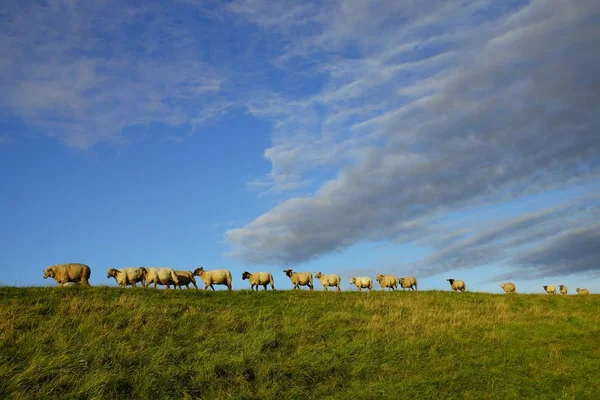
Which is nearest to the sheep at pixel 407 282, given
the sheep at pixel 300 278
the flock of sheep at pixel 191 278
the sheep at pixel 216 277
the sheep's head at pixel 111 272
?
the flock of sheep at pixel 191 278

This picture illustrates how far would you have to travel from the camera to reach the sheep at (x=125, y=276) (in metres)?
31.1

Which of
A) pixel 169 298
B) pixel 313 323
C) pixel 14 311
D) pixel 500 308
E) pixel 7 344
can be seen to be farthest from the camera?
pixel 500 308

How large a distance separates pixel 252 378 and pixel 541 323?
17.7 meters

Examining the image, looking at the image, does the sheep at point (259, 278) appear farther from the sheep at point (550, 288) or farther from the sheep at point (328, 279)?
the sheep at point (550, 288)

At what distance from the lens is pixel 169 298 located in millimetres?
23688

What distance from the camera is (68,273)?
2933 cm

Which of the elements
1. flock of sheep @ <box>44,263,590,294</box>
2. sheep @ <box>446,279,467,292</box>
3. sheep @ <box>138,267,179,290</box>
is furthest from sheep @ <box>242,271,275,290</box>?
sheep @ <box>446,279,467,292</box>

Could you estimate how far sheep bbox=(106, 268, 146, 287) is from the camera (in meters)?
31.1

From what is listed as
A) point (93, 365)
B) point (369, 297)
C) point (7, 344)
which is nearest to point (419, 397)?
point (93, 365)

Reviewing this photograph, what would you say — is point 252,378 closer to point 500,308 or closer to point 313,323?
point 313,323

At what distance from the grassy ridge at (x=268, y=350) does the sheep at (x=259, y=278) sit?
36.1 ft

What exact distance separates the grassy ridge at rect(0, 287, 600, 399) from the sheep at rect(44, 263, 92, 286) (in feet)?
21.5

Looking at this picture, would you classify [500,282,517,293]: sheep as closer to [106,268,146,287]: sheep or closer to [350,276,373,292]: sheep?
[350,276,373,292]: sheep

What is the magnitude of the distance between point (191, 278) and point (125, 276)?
4.62m
